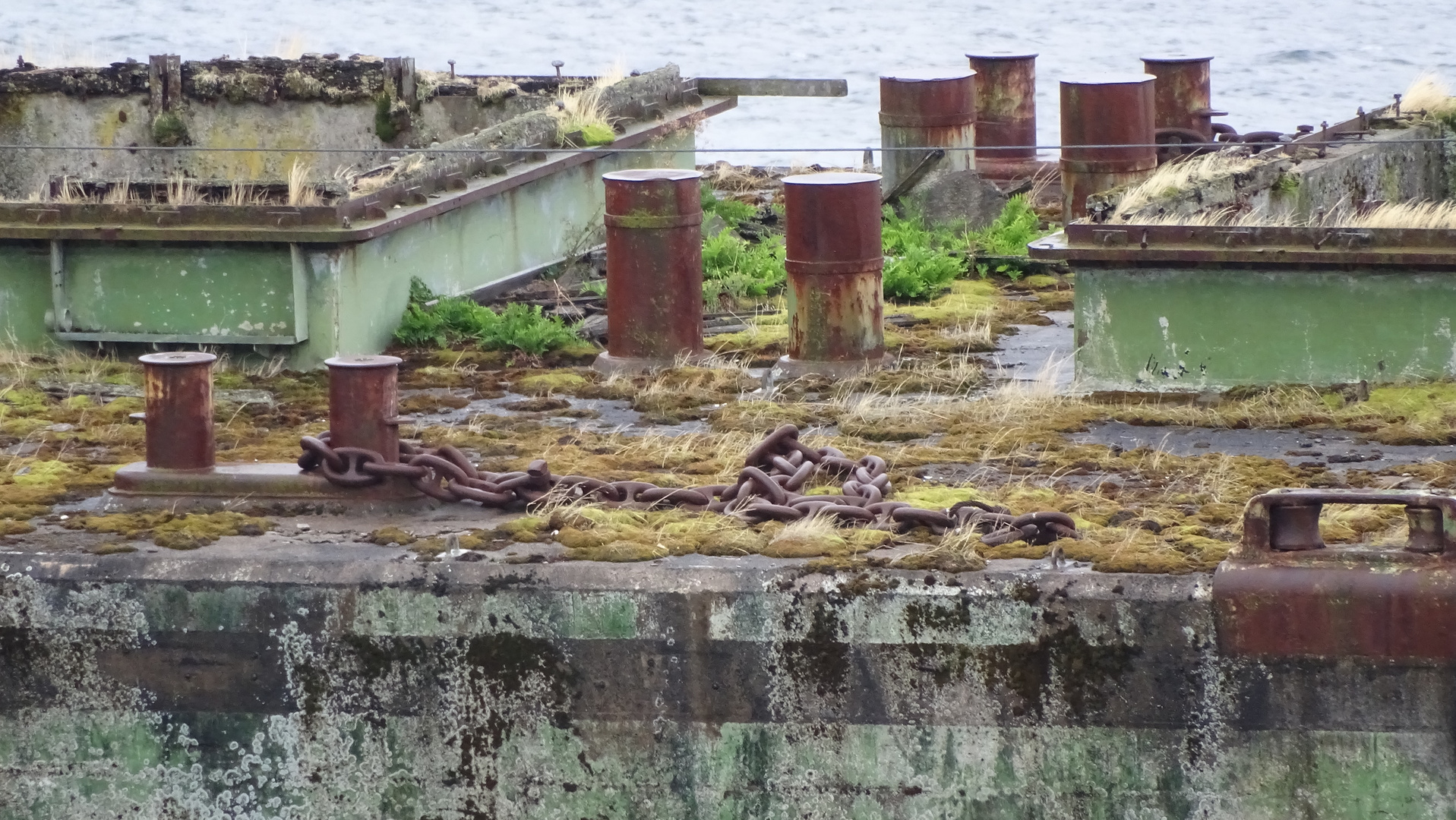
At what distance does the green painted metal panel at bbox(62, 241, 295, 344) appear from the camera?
10.9m

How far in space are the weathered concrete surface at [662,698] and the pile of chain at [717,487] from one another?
52 cm

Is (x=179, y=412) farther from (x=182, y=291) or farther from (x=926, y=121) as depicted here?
(x=926, y=121)

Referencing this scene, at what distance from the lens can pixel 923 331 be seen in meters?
12.1

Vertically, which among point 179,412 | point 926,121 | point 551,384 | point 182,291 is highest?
point 926,121

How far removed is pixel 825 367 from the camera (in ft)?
35.9

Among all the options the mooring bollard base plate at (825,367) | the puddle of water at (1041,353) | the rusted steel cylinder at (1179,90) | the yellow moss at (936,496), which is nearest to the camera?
the yellow moss at (936,496)

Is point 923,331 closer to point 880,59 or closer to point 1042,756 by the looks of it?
point 1042,756

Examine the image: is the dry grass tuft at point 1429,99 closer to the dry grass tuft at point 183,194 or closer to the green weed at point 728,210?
the green weed at point 728,210

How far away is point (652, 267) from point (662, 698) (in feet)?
15.1

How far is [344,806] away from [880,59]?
49.7 metres

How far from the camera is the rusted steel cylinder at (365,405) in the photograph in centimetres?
759

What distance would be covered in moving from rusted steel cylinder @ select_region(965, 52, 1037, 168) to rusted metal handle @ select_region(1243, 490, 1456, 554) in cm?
1181

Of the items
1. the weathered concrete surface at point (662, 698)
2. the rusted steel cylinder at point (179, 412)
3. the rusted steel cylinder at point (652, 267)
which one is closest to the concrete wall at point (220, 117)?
the rusted steel cylinder at point (652, 267)

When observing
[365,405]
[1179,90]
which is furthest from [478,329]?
[1179,90]
